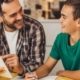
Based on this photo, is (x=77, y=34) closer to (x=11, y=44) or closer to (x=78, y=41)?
(x=78, y=41)

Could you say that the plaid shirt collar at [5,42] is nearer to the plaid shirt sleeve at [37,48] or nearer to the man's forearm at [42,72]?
the plaid shirt sleeve at [37,48]

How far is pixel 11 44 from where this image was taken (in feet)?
6.07

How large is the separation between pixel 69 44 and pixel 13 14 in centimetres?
51

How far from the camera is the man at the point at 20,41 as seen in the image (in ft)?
6.03

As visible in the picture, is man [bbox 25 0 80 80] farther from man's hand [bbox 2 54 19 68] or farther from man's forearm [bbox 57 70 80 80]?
man's hand [bbox 2 54 19 68]

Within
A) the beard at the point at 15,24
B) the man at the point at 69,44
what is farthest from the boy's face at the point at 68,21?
the beard at the point at 15,24

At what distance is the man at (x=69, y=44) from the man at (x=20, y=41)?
0.21 meters

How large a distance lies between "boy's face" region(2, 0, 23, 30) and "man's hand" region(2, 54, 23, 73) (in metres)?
0.23

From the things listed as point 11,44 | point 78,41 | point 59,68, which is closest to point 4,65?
point 11,44

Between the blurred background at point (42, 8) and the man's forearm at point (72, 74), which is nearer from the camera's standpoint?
the man's forearm at point (72, 74)

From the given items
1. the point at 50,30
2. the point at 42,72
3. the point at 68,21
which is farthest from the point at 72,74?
the point at 50,30

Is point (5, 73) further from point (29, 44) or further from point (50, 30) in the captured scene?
point (50, 30)

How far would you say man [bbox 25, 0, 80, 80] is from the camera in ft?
5.14

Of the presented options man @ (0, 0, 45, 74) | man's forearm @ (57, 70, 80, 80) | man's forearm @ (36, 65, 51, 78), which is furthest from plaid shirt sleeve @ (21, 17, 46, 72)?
man's forearm @ (57, 70, 80, 80)
